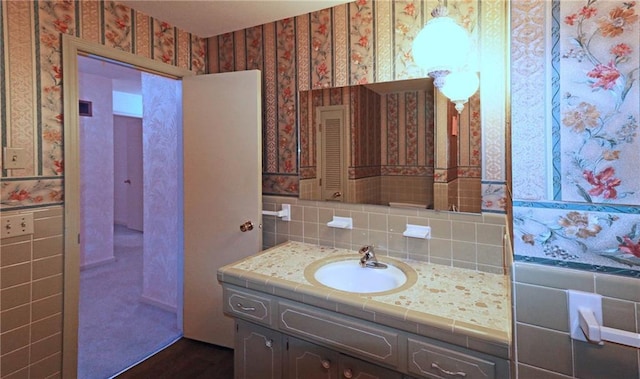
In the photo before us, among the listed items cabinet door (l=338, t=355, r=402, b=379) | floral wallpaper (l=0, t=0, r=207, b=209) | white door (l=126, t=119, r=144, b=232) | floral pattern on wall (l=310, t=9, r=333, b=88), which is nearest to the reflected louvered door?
floral pattern on wall (l=310, t=9, r=333, b=88)

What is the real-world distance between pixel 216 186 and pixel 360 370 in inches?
58.2

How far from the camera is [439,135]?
5.28 ft

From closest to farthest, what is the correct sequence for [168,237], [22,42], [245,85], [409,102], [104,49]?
[22,42]
[409,102]
[104,49]
[245,85]
[168,237]

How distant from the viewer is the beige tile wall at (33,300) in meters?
1.50

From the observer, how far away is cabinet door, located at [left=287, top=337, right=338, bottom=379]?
1276 millimetres

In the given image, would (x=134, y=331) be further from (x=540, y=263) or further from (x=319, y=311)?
(x=540, y=263)

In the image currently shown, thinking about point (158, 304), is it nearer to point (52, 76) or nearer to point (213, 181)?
point (213, 181)

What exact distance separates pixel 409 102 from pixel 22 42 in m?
1.88

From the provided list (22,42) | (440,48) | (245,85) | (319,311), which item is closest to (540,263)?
(319,311)

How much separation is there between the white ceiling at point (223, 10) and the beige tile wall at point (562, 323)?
1712 mm

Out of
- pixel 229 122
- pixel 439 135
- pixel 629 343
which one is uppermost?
pixel 229 122

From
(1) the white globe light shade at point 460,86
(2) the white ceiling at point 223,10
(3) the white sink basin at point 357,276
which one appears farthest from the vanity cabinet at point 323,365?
(2) the white ceiling at point 223,10

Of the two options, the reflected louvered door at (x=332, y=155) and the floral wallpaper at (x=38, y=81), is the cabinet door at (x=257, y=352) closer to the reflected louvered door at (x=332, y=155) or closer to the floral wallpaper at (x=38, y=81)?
the reflected louvered door at (x=332, y=155)

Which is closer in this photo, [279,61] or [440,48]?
[440,48]
